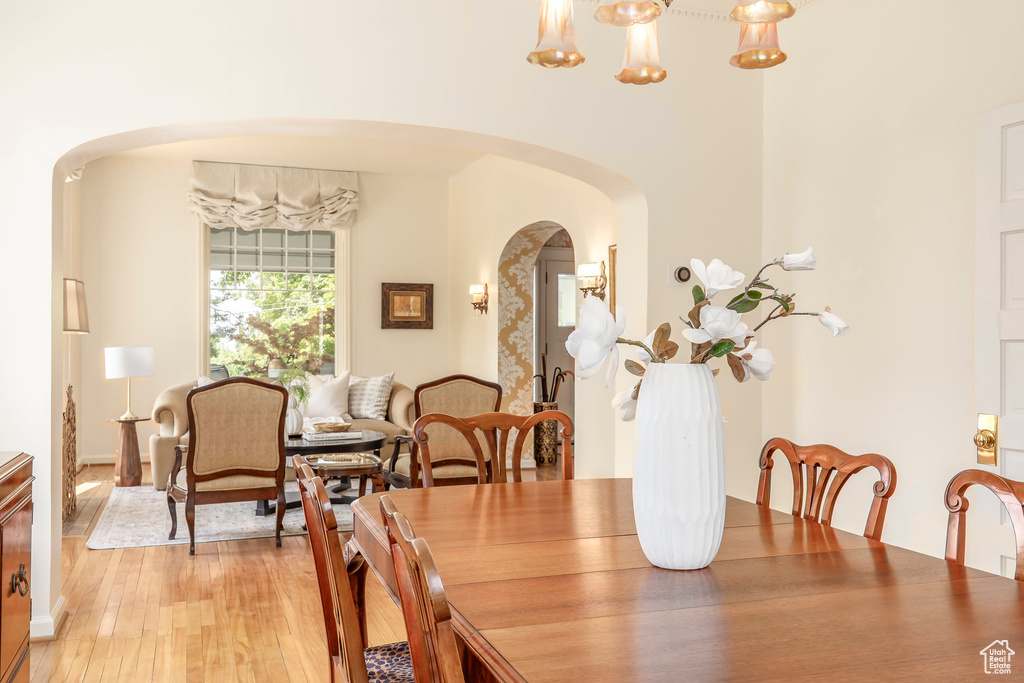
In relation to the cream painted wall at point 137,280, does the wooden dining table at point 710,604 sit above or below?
below

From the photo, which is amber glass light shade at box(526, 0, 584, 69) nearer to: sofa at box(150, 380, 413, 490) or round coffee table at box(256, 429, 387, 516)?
round coffee table at box(256, 429, 387, 516)

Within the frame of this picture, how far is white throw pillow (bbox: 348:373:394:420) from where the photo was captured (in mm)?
7789

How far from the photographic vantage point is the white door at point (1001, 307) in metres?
2.68

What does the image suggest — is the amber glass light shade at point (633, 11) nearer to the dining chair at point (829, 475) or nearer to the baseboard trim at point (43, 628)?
the dining chair at point (829, 475)

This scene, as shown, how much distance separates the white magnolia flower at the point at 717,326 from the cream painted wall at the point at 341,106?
8.08 ft

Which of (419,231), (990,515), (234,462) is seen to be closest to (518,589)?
(990,515)

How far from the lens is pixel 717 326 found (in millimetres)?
1480

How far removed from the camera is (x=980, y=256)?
2820mm

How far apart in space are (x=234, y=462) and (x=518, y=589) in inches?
150

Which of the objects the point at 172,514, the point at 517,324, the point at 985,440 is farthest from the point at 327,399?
the point at 985,440

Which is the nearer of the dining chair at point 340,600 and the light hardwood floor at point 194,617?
the dining chair at point 340,600

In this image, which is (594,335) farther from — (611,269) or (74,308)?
(74,308)

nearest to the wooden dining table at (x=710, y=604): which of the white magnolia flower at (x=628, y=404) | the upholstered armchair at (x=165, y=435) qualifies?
the white magnolia flower at (x=628, y=404)

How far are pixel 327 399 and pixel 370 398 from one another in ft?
1.37
